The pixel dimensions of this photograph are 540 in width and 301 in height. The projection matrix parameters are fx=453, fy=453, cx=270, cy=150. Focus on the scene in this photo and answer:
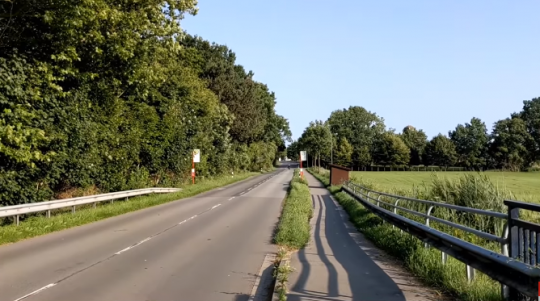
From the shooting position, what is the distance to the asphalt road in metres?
7.09

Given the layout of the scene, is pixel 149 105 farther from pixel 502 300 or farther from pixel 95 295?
pixel 502 300

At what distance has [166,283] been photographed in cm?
764

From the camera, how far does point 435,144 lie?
404 ft

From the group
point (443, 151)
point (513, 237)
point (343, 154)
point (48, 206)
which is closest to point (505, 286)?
point (513, 237)

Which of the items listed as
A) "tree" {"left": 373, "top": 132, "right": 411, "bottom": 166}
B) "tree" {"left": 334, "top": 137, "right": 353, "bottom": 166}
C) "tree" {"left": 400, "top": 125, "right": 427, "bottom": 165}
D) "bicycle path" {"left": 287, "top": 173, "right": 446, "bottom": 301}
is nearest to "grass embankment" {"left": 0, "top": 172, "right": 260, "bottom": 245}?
"bicycle path" {"left": 287, "top": 173, "right": 446, "bottom": 301}

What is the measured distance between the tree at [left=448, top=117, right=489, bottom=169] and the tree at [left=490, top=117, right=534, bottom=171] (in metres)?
6.09

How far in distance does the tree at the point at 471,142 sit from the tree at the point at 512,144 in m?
6.09

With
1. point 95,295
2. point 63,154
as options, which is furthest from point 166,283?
point 63,154

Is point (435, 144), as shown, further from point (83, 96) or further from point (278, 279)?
point (278, 279)

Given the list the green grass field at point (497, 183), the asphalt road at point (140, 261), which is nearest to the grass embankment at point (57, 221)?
the asphalt road at point (140, 261)

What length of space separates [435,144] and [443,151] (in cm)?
329

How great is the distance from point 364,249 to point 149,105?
2408cm

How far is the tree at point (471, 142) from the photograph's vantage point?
120 meters

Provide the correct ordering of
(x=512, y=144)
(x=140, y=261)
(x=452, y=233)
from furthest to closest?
(x=512, y=144) → (x=452, y=233) → (x=140, y=261)
